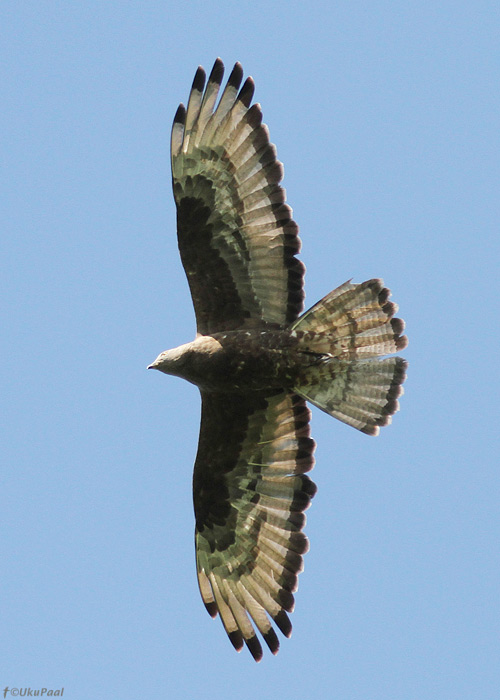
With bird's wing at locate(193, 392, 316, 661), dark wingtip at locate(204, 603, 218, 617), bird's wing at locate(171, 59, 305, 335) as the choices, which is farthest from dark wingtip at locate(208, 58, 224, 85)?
dark wingtip at locate(204, 603, 218, 617)

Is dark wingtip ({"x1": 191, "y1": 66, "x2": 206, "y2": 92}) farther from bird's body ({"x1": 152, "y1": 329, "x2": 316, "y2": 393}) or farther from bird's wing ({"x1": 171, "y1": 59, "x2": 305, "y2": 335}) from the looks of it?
bird's body ({"x1": 152, "y1": 329, "x2": 316, "y2": 393})

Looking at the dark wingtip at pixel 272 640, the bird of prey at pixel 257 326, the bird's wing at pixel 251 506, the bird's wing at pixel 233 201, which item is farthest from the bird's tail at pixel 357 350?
the dark wingtip at pixel 272 640

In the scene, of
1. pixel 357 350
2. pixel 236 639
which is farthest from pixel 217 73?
pixel 236 639

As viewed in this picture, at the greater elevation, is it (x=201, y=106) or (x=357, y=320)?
(x=201, y=106)

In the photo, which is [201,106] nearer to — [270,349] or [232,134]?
[232,134]

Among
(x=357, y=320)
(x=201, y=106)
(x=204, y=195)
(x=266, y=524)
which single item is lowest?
(x=266, y=524)

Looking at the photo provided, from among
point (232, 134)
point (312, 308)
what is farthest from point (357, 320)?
point (232, 134)

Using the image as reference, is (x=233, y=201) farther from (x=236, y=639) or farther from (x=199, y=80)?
(x=236, y=639)
